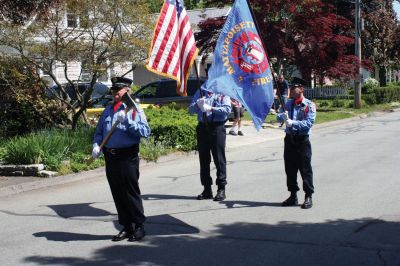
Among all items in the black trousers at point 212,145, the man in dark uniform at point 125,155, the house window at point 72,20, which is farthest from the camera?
the house window at point 72,20

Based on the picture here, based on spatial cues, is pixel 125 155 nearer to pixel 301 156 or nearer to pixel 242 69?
pixel 242 69

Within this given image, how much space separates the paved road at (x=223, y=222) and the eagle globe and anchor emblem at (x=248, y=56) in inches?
75.5

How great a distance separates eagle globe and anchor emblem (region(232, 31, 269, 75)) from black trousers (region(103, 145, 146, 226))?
1.89 meters

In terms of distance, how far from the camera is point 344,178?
1018 cm

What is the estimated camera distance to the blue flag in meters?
7.45

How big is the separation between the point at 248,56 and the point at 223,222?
2.14 m

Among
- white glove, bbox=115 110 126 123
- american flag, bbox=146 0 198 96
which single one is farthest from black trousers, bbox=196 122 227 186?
white glove, bbox=115 110 126 123

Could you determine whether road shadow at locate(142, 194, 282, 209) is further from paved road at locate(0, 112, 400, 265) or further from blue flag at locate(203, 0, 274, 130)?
blue flag at locate(203, 0, 274, 130)

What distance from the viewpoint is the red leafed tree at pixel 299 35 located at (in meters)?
23.7

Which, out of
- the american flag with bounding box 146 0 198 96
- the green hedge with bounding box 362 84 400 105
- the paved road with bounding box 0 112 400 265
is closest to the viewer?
the paved road with bounding box 0 112 400 265

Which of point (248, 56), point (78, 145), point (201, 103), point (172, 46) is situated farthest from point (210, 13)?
point (248, 56)

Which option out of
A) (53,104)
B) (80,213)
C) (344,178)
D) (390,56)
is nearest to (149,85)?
(53,104)

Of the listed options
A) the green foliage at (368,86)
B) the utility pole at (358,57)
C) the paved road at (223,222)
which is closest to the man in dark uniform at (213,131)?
the paved road at (223,222)

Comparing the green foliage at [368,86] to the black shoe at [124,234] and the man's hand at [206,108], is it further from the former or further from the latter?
the black shoe at [124,234]
